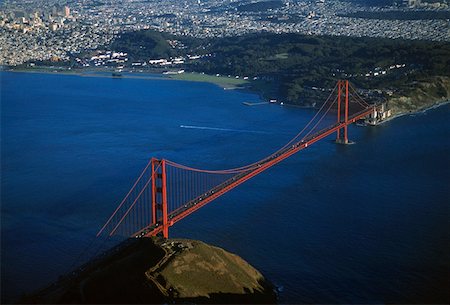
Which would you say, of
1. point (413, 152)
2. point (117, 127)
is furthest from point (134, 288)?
point (117, 127)

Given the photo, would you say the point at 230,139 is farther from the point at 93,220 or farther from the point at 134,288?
the point at 134,288

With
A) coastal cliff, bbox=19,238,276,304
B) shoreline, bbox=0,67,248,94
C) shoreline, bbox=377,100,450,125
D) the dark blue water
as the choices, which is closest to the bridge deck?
the dark blue water

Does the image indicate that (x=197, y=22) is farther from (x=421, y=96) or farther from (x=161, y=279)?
(x=161, y=279)

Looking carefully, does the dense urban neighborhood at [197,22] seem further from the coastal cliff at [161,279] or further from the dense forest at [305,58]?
the coastal cliff at [161,279]

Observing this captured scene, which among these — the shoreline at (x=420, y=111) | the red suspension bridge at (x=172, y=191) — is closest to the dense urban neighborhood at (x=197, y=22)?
the shoreline at (x=420, y=111)

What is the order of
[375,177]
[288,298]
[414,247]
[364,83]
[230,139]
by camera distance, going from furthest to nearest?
[364,83] < [230,139] < [375,177] < [414,247] < [288,298]

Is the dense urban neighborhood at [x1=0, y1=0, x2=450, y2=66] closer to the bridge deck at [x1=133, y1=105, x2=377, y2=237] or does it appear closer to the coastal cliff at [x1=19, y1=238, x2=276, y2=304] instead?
the bridge deck at [x1=133, y1=105, x2=377, y2=237]

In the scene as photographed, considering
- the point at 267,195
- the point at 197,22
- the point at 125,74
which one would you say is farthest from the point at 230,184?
the point at 197,22

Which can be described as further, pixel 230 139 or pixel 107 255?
pixel 230 139
